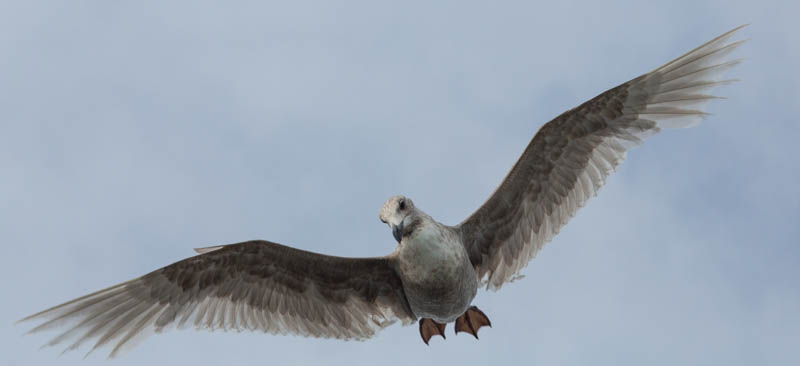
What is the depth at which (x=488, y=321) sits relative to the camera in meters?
13.8

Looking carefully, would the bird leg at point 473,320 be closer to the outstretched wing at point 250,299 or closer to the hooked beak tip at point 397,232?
the outstretched wing at point 250,299

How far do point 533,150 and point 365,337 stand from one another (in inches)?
134

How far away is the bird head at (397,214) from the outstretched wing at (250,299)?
3.24 ft

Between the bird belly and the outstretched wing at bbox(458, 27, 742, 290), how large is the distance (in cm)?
79

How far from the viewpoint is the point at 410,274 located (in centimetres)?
1233

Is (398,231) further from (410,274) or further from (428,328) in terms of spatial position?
(428,328)

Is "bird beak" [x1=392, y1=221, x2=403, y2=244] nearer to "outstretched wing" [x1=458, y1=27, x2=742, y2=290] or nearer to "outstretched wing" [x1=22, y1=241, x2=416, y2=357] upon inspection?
"outstretched wing" [x1=22, y1=241, x2=416, y2=357]

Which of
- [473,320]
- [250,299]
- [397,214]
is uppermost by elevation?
[397,214]

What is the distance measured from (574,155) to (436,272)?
2704 mm

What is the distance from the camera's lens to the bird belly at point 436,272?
1210cm

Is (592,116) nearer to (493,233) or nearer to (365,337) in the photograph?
(493,233)

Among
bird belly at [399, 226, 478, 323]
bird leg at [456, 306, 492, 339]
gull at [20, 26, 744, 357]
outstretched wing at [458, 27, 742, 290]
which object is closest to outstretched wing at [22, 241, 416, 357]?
gull at [20, 26, 744, 357]

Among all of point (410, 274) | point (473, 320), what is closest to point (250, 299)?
point (410, 274)

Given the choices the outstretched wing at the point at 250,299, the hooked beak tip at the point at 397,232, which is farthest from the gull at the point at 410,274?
the hooked beak tip at the point at 397,232
